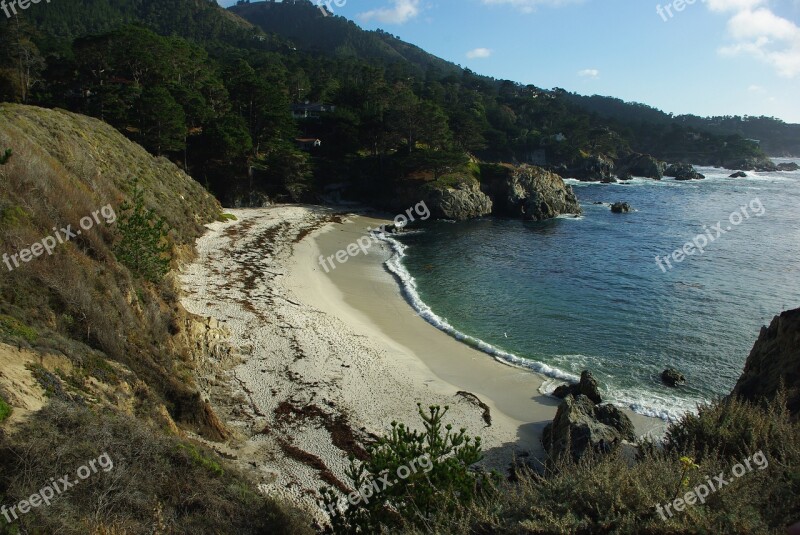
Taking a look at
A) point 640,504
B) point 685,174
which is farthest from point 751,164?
point 640,504

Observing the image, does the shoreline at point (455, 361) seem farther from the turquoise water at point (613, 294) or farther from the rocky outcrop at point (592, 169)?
the rocky outcrop at point (592, 169)

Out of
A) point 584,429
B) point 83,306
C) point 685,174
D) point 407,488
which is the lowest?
point 584,429

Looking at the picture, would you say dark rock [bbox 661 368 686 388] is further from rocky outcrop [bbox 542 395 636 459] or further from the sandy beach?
rocky outcrop [bbox 542 395 636 459]

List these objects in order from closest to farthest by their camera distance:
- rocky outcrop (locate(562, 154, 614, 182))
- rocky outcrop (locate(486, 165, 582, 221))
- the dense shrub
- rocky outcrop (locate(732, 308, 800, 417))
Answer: the dense shrub < rocky outcrop (locate(732, 308, 800, 417)) < rocky outcrop (locate(486, 165, 582, 221)) < rocky outcrop (locate(562, 154, 614, 182))

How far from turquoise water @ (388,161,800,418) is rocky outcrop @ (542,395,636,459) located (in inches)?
109

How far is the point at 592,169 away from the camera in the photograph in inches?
4218

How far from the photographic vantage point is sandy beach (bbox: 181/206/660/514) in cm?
1325

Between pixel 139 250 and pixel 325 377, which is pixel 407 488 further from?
pixel 139 250

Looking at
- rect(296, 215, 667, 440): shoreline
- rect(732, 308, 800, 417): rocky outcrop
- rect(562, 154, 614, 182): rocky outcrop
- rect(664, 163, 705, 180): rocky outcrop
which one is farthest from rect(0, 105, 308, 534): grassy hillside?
rect(664, 163, 705, 180): rocky outcrop

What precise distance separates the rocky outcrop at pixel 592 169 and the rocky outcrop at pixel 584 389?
316 ft

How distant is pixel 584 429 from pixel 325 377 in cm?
869

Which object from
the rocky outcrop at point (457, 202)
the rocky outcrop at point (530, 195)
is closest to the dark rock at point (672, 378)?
the rocky outcrop at point (457, 202)

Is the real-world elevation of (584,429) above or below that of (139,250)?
below

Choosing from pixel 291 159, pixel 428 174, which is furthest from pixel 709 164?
pixel 291 159
